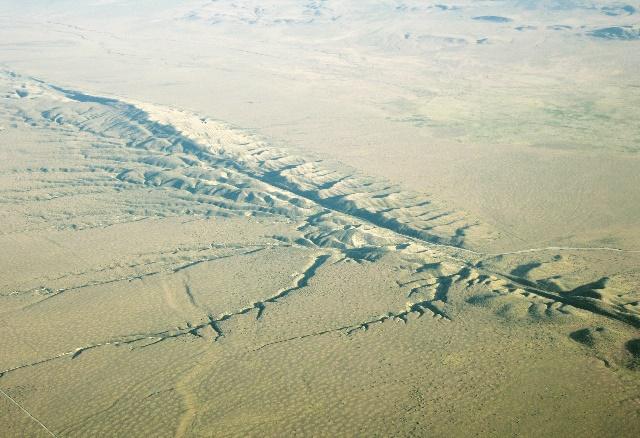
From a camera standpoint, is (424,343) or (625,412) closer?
(625,412)

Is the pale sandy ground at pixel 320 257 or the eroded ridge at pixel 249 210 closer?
the pale sandy ground at pixel 320 257

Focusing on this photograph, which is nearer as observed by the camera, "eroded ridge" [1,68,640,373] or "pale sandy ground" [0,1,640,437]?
"pale sandy ground" [0,1,640,437]

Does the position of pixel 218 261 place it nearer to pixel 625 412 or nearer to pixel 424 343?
pixel 424 343

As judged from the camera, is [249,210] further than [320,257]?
Yes

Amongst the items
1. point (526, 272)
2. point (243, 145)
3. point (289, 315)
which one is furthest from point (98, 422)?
point (243, 145)

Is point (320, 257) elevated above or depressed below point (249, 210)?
above

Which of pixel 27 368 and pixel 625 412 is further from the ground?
pixel 625 412

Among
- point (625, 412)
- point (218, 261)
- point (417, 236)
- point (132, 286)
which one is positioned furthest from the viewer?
point (417, 236)

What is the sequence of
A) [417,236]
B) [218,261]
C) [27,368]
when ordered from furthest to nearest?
1. [417,236]
2. [218,261]
3. [27,368]
